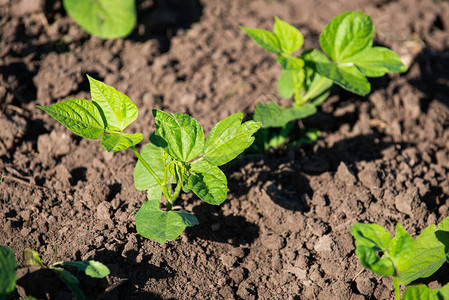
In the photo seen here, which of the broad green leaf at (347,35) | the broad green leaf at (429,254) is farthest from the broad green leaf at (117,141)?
the broad green leaf at (429,254)

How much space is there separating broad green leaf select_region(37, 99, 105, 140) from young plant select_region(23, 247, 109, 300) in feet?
1.74

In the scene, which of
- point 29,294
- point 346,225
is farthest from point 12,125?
point 346,225

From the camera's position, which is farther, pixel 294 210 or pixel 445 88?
pixel 445 88

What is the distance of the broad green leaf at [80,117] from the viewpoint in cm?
168

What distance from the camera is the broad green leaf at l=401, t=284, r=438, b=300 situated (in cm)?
158

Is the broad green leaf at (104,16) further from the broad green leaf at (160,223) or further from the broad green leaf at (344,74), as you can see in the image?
the broad green leaf at (160,223)

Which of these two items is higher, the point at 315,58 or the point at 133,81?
the point at 315,58

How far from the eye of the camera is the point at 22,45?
287 cm

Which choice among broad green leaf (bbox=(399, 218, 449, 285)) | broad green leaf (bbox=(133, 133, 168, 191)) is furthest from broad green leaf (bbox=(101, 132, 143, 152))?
broad green leaf (bbox=(399, 218, 449, 285))

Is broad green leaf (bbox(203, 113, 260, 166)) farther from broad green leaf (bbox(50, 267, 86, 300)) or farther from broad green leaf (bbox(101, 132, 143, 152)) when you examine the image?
broad green leaf (bbox(50, 267, 86, 300))

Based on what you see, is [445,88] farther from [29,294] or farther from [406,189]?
[29,294]

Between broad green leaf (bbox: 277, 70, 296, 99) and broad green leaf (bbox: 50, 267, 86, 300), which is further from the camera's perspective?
broad green leaf (bbox: 277, 70, 296, 99)

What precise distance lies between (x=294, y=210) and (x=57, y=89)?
5.59 ft

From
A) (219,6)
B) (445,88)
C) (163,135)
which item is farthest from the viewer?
(219,6)
